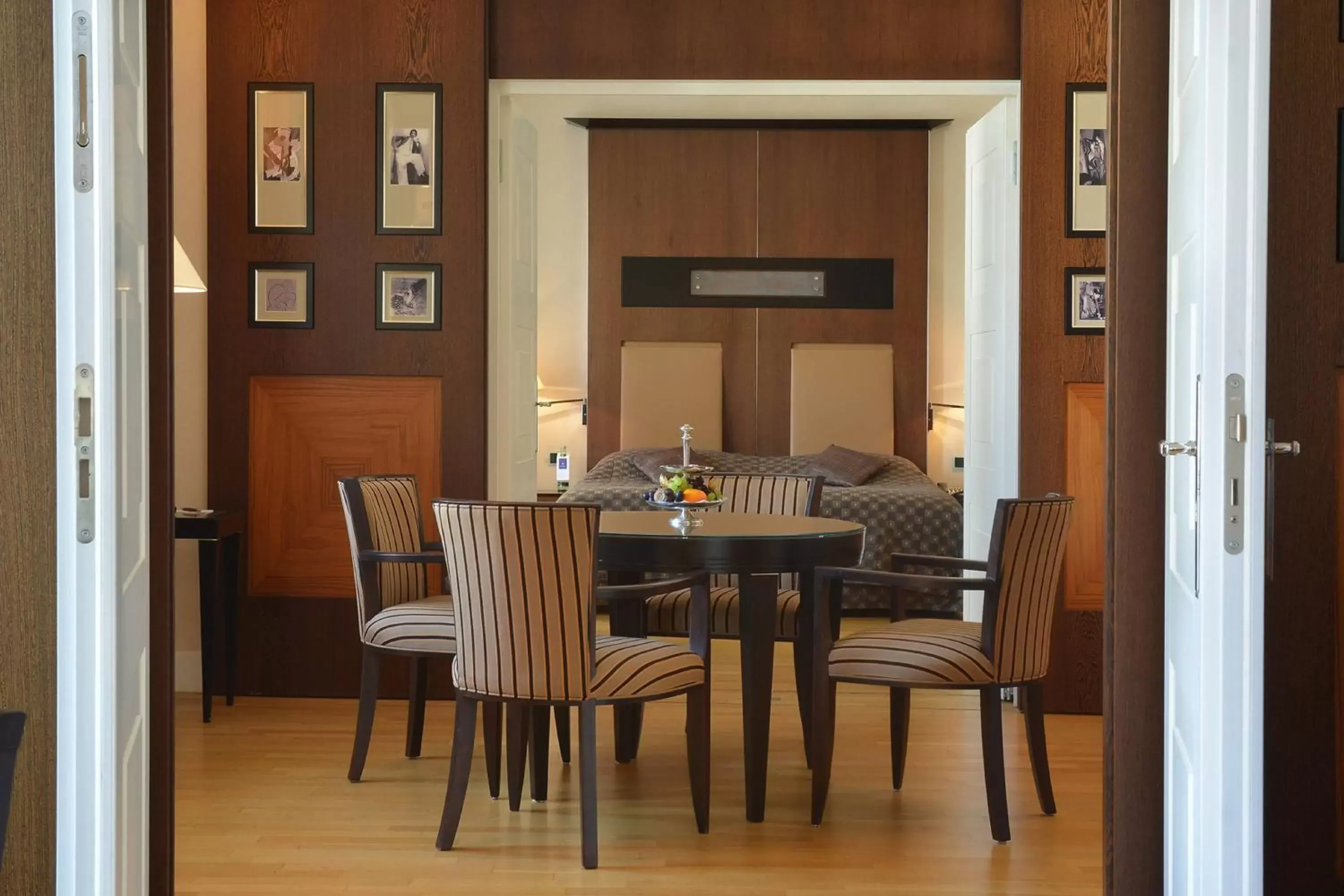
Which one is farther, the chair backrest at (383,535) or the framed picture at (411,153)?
the framed picture at (411,153)

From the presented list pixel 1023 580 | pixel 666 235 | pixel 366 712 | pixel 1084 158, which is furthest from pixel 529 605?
pixel 666 235

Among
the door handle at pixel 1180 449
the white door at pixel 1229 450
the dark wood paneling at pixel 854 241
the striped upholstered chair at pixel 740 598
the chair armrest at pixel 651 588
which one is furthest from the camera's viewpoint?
the dark wood paneling at pixel 854 241

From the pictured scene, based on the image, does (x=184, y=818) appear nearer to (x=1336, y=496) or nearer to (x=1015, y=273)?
(x=1336, y=496)

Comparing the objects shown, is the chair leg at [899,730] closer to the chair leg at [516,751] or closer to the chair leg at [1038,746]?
the chair leg at [1038,746]

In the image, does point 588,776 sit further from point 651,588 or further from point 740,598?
point 740,598

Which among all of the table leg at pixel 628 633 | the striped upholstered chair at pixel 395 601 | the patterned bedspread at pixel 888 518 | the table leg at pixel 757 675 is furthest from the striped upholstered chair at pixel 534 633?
the patterned bedspread at pixel 888 518

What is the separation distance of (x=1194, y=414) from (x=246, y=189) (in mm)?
4001

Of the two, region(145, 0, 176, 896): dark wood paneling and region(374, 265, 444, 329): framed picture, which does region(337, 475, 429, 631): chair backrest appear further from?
region(145, 0, 176, 896): dark wood paneling

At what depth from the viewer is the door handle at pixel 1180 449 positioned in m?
1.91

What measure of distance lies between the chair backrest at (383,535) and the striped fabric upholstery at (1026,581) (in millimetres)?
1790

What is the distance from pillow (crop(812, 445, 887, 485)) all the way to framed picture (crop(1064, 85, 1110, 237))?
2.68 meters

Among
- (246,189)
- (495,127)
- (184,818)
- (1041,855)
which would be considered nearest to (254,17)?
(246,189)

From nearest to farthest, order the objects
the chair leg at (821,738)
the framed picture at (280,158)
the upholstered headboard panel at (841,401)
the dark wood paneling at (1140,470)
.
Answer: the dark wood paneling at (1140,470) < the chair leg at (821,738) < the framed picture at (280,158) < the upholstered headboard panel at (841,401)

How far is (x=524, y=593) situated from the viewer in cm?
309
